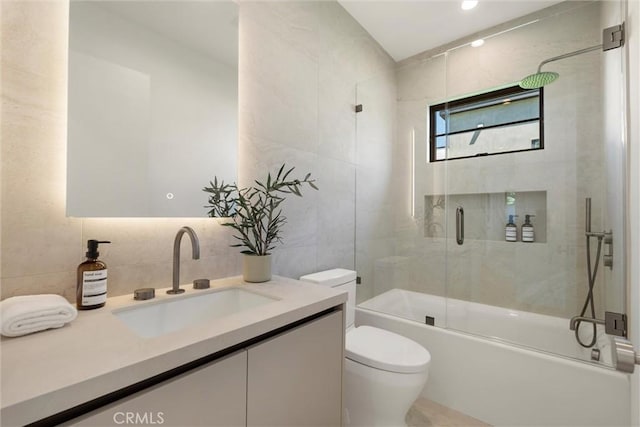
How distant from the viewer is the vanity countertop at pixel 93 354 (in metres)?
0.47

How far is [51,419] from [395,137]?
8.36ft

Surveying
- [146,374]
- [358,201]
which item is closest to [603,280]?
[358,201]

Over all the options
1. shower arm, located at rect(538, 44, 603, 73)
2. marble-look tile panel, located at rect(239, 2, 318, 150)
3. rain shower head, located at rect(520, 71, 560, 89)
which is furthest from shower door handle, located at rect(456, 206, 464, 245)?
marble-look tile panel, located at rect(239, 2, 318, 150)

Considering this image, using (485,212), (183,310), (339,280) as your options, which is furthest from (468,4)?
(183,310)

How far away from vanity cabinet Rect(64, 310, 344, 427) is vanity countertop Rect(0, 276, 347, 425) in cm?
5

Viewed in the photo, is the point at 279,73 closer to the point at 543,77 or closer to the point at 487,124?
the point at 487,124

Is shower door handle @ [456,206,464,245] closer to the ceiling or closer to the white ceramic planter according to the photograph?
the ceiling

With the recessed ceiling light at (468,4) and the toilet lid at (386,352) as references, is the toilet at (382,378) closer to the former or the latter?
the toilet lid at (386,352)

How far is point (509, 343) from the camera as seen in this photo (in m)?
1.64

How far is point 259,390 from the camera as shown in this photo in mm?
802

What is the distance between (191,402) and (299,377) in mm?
365

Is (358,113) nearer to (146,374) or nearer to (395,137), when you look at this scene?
(395,137)

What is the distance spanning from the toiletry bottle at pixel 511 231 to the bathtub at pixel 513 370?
0.53m

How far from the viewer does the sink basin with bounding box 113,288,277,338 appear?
3.10 feet
